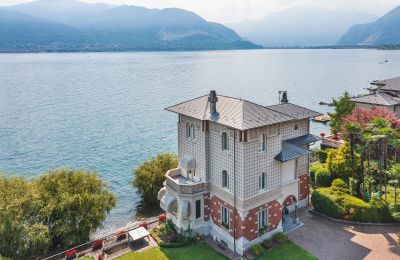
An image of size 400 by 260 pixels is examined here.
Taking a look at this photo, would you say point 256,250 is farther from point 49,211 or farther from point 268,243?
point 49,211

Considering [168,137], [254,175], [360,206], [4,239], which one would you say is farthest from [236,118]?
[168,137]

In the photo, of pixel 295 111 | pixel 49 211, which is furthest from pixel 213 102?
pixel 49 211

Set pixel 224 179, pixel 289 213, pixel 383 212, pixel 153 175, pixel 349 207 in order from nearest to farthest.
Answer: pixel 224 179 < pixel 383 212 < pixel 349 207 < pixel 289 213 < pixel 153 175

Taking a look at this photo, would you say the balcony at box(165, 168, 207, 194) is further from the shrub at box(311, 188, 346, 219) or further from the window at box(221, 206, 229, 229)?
the shrub at box(311, 188, 346, 219)

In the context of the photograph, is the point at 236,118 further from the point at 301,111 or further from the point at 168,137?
the point at 168,137

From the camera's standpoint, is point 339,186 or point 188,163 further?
point 339,186

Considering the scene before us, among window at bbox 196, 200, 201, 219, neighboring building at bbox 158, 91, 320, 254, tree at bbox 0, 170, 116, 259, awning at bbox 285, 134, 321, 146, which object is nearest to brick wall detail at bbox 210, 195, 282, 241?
→ neighboring building at bbox 158, 91, 320, 254

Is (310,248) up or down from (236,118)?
down
